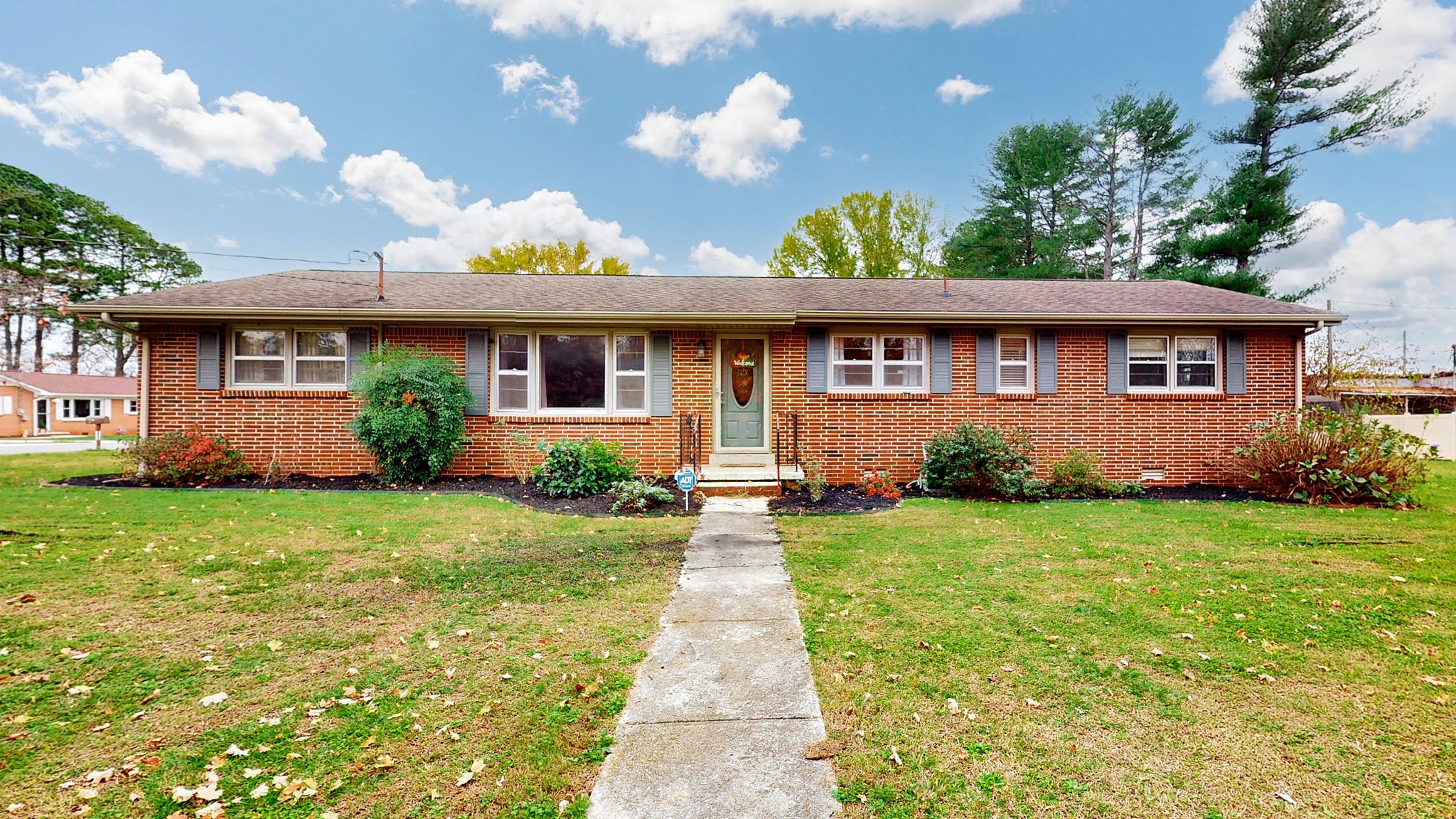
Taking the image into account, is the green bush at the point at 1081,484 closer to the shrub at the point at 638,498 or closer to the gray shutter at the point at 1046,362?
the gray shutter at the point at 1046,362

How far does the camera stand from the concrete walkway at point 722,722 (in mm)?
2133

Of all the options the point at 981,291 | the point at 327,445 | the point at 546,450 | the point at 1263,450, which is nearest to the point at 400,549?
the point at 546,450

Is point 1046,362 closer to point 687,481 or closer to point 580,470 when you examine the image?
point 687,481

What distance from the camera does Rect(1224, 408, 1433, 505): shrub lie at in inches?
324

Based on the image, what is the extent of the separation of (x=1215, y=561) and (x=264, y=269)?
693 inches

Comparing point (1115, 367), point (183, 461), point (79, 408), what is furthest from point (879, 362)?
point (79, 408)

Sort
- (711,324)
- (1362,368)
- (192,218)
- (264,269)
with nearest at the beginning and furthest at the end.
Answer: (711,324), (264,269), (1362,368), (192,218)

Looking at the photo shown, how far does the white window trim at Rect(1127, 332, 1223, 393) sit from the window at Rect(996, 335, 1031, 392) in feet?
5.79

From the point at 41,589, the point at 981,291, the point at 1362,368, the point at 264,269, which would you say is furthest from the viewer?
the point at 1362,368

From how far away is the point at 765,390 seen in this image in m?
10.4

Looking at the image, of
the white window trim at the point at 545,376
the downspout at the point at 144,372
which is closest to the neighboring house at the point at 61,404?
the downspout at the point at 144,372

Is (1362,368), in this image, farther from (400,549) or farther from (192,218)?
(192,218)

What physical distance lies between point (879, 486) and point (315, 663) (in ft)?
25.5

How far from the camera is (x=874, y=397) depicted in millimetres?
10125
